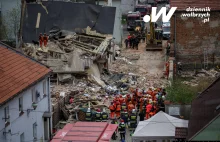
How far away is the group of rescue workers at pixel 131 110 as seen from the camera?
105 feet

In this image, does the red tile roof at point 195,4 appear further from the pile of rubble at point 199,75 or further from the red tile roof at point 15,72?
the red tile roof at point 15,72

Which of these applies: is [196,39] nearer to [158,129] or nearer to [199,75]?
[199,75]

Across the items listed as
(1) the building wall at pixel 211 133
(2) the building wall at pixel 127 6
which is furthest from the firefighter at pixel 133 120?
(2) the building wall at pixel 127 6

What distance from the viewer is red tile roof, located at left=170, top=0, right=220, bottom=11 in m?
46.6

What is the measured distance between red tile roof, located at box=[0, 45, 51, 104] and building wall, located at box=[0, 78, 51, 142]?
393 mm

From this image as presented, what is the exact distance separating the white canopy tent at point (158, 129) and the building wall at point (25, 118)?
5.50 m

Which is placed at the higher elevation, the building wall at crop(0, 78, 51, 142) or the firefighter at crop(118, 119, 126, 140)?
the building wall at crop(0, 78, 51, 142)

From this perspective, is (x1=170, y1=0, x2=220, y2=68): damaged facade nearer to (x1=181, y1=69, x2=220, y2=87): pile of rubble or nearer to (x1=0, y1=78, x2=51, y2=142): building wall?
(x1=181, y1=69, x2=220, y2=87): pile of rubble

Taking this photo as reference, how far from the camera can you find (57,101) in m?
35.7

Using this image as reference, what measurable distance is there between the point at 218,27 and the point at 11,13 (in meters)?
18.3

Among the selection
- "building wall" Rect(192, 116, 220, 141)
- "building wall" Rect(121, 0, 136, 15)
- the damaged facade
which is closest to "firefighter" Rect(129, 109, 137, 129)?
"building wall" Rect(192, 116, 220, 141)

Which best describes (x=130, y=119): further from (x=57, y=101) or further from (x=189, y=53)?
(x=189, y=53)

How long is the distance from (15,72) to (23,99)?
1.74 m

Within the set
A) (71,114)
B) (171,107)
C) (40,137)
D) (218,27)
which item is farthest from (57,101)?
(218,27)
